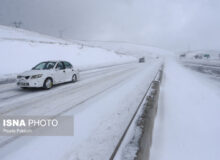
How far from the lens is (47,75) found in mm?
7832

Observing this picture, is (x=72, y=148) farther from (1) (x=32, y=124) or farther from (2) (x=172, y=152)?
(2) (x=172, y=152)

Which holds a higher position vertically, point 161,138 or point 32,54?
point 32,54

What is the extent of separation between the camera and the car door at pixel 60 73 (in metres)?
8.66

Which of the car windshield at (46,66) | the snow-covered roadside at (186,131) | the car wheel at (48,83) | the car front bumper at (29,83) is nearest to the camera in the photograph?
the snow-covered roadside at (186,131)

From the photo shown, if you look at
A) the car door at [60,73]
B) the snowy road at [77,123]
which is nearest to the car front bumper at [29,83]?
the snowy road at [77,123]

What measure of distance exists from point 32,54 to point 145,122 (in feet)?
67.7

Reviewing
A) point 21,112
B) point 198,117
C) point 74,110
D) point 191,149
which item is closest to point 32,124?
point 21,112

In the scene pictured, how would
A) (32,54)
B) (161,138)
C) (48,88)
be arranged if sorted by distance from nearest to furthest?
(161,138), (48,88), (32,54)

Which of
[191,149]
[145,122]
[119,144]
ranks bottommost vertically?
[191,149]

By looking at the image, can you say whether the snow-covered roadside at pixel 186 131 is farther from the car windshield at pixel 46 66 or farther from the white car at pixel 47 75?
the car windshield at pixel 46 66

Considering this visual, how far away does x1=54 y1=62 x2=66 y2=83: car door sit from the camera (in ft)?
→ 28.4

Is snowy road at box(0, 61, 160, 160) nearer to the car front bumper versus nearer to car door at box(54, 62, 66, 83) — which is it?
the car front bumper

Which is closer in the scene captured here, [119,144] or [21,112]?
[119,144]

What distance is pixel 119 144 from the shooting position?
9.79 feet
